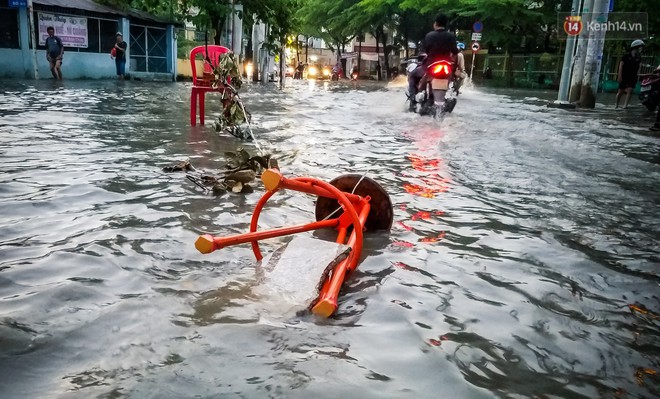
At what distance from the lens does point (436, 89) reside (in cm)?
939

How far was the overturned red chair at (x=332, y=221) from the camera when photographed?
7.48ft

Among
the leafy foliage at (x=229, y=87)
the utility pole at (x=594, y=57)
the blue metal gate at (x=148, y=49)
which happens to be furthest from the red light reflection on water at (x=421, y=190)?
the blue metal gate at (x=148, y=49)

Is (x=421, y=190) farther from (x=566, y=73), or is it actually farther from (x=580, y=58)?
(x=566, y=73)

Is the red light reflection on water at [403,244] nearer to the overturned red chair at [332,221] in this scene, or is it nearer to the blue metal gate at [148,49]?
the overturned red chair at [332,221]

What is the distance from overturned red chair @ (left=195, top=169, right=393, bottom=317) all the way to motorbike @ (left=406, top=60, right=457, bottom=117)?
6387mm

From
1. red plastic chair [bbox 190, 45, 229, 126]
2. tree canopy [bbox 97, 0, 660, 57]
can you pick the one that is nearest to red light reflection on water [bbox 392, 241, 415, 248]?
red plastic chair [bbox 190, 45, 229, 126]

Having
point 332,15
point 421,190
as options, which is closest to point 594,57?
point 421,190

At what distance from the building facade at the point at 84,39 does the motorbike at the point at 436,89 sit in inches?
570

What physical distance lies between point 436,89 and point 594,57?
21.1ft

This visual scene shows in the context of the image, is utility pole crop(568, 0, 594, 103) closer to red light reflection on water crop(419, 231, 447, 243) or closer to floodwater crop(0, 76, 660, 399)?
floodwater crop(0, 76, 660, 399)

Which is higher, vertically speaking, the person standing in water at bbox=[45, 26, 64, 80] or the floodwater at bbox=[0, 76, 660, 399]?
the person standing in water at bbox=[45, 26, 64, 80]

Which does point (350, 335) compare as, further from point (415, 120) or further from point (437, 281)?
point (415, 120)

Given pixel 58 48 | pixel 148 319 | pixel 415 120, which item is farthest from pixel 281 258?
pixel 58 48

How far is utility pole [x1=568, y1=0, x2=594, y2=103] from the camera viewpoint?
13.1 m
